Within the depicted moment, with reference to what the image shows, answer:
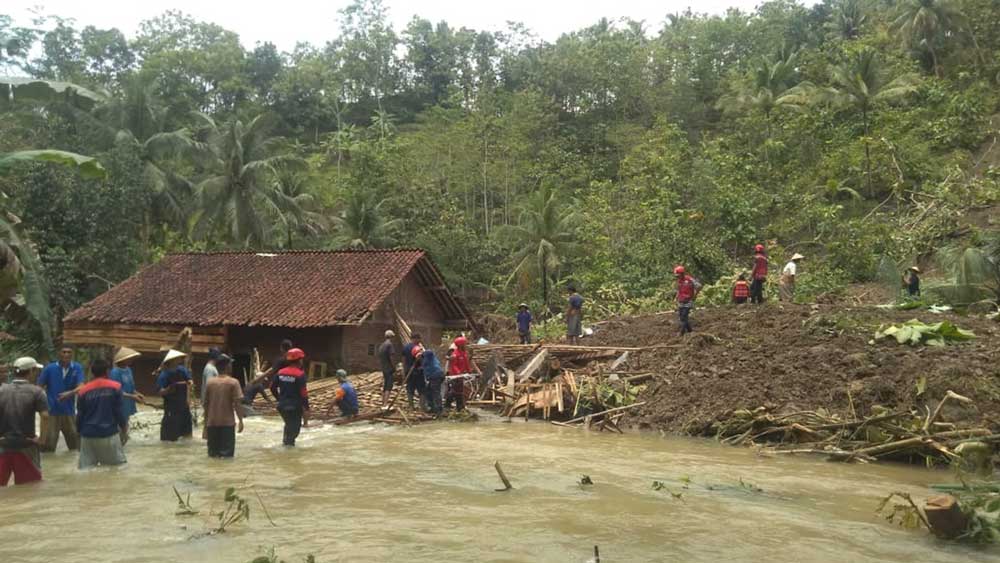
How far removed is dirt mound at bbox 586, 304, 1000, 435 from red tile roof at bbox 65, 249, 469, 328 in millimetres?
7528

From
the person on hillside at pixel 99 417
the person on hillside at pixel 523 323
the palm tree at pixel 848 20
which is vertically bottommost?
the person on hillside at pixel 99 417

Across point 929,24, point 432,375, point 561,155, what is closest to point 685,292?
point 432,375

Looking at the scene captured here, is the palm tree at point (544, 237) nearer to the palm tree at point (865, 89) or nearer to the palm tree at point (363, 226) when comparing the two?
the palm tree at point (363, 226)

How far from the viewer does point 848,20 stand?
54.1 metres

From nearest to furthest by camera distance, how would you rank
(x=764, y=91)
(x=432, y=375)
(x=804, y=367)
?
1. (x=804, y=367)
2. (x=432, y=375)
3. (x=764, y=91)

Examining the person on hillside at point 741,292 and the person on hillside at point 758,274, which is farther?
the person on hillside at point 741,292

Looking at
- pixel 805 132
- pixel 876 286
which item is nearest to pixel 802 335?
pixel 876 286

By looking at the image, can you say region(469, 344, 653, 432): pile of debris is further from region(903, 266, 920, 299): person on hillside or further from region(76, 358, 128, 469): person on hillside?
region(76, 358, 128, 469): person on hillside

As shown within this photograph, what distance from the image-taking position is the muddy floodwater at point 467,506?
698 cm

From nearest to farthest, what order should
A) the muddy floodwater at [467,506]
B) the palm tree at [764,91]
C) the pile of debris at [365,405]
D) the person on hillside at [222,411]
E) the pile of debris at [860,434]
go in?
the muddy floodwater at [467,506] → the person on hillside at [222,411] → the pile of debris at [860,434] → the pile of debris at [365,405] → the palm tree at [764,91]

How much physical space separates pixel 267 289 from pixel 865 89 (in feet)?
102

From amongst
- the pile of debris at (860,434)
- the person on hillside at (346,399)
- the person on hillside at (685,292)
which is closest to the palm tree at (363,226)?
the person on hillside at (685,292)

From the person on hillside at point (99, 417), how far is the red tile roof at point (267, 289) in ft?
36.2

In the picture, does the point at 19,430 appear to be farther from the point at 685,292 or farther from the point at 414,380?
the point at 685,292
